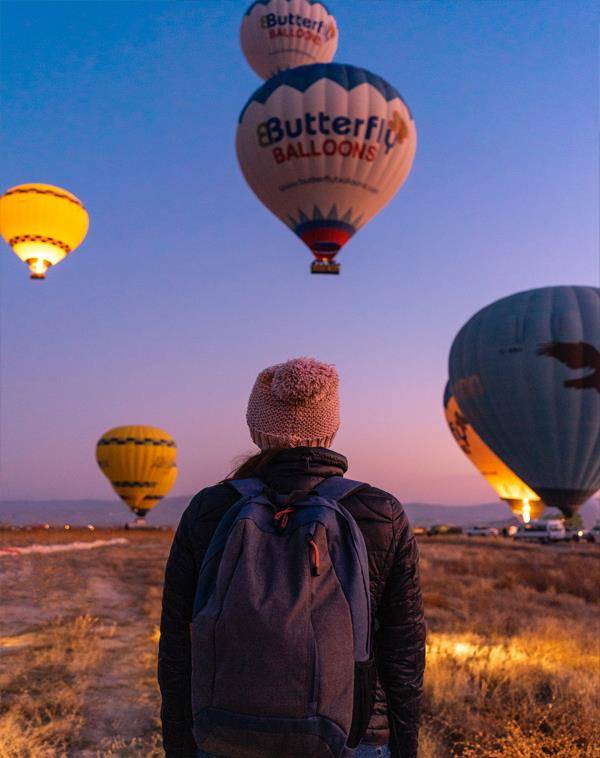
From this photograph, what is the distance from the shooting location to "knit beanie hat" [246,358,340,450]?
6.87 feet

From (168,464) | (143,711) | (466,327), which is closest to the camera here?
(143,711)

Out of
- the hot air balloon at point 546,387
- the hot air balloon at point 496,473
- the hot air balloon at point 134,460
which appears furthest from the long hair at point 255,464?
the hot air balloon at point 134,460

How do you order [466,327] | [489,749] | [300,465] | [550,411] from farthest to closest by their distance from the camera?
[466,327]
[550,411]
[489,749]
[300,465]

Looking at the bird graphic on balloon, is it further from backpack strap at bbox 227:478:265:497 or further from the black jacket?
backpack strap at bbox 227:478:265:497

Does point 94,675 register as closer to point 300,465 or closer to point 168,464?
point 300,465

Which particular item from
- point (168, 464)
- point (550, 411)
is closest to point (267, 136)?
point (550, 411)

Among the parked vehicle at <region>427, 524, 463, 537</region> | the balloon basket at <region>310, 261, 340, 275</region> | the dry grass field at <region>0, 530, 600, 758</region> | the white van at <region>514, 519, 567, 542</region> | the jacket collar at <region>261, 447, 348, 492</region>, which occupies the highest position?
the balloon basket at <region>310, 261, 340, 275</region>

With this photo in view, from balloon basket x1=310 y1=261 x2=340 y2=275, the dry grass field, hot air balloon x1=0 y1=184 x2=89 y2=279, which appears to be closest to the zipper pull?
the dry grass field

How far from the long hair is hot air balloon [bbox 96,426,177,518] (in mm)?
50799

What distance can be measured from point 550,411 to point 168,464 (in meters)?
32.9

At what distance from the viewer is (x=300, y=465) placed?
2.04 m

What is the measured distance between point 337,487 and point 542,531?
155 ft

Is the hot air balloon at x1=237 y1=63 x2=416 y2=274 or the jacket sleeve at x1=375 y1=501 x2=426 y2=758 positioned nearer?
the jacket sleeve at x1=375 y1=501 x2=426 y2=758

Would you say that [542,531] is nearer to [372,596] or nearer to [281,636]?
[372,596]
